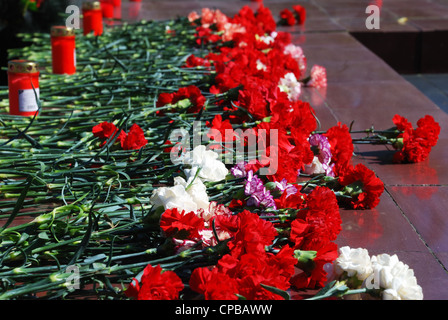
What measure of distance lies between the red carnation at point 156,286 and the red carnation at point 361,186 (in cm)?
74

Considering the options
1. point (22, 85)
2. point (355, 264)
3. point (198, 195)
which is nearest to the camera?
point (355, 264)

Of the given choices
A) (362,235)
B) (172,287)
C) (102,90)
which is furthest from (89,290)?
(102,90)

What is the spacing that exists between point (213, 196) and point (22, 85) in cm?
109

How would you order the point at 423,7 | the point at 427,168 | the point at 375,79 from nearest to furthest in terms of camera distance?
the point at 427,168 < the point at 375,79 < the point at 423,7

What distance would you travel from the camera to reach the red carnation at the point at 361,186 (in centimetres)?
180

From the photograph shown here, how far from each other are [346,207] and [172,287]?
0.81 metres

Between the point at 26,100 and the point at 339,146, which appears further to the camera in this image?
the point at 26,100

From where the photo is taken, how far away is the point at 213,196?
1.73m

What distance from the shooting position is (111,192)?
1.75 metres

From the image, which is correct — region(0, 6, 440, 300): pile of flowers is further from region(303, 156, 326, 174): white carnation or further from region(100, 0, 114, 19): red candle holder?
region(100, 0, 114, 19): red candle holder

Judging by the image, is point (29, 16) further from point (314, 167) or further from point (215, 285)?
point (215, 285)

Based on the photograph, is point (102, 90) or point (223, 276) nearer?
point (223, 276)

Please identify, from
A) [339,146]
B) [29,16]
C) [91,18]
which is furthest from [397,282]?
[29,16]
